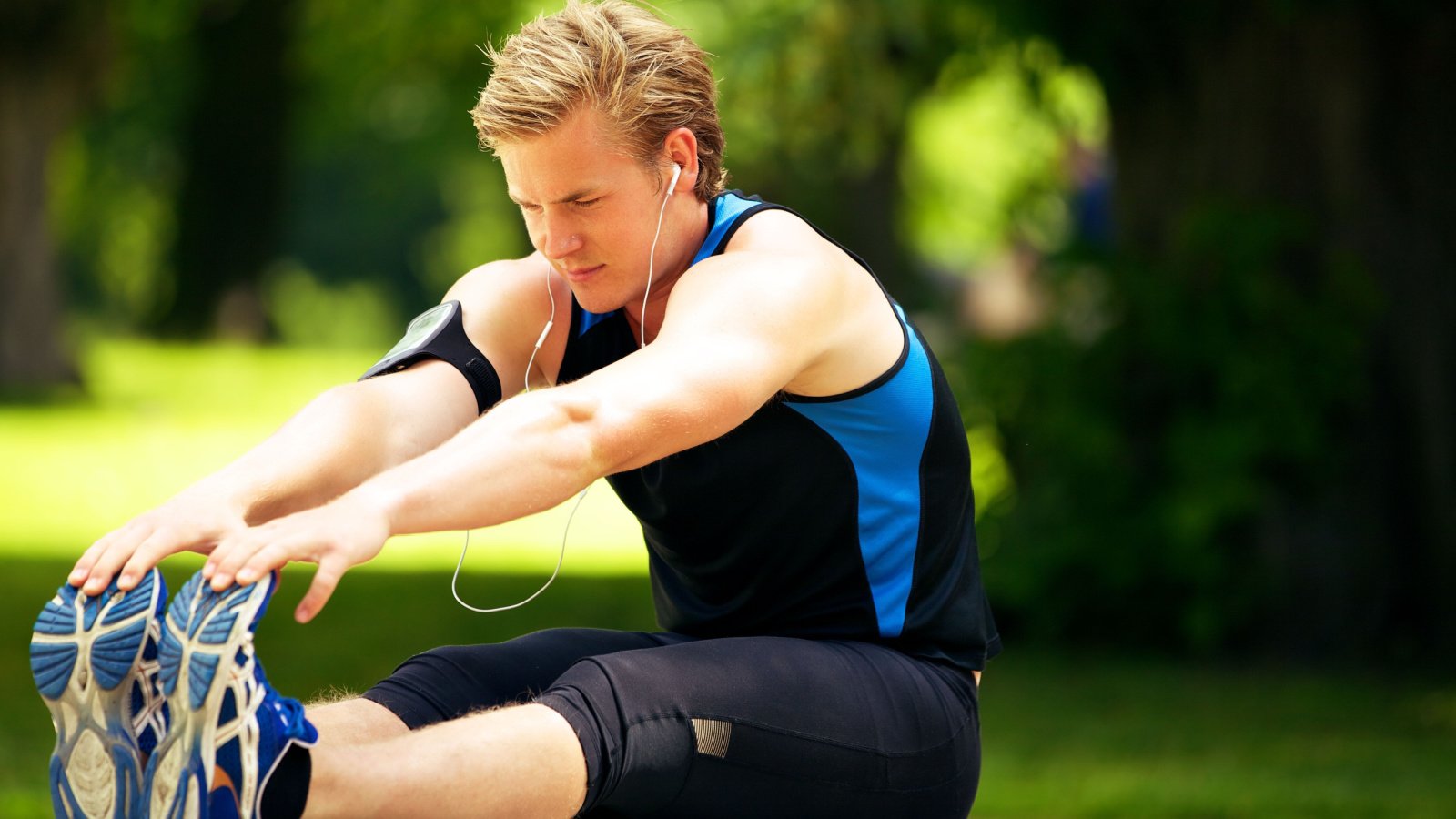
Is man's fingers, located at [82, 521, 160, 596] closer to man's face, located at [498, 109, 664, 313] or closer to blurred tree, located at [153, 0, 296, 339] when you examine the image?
man's face, located at [498, 109, 664, 313]

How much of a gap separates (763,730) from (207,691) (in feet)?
2.45

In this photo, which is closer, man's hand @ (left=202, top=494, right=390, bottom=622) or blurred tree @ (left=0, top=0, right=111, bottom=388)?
man's hand @ (left=202, top=494, right=390, bottom=622)

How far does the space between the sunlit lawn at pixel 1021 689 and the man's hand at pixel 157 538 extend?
2.25m

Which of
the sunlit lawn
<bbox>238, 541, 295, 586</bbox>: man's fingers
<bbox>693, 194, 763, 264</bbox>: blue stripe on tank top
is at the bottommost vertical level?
the sunlit lawn

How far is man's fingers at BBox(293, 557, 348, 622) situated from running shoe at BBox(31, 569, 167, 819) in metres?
0.25

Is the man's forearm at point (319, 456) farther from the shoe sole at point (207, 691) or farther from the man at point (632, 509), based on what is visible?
the shoe sole at point (207, 691)

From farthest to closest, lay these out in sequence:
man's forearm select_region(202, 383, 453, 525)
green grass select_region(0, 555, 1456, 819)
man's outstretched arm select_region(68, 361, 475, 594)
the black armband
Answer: green grass select_region(0, 555, 1456, 819)
the black armband
man's forearm select_region(202, 383, 453, 525)
man's outstretched arm select_region(68, 361, 475, 594)

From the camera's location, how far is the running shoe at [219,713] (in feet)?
6.08

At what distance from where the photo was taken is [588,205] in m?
2.46

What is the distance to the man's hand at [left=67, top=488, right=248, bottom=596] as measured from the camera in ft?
6.72

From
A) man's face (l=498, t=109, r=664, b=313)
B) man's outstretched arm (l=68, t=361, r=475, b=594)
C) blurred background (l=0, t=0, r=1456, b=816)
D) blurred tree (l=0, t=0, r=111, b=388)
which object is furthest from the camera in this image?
blurred tree (l=0, t=0, r=111, b=388)

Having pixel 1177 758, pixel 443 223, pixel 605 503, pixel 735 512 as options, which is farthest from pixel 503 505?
pixel 443 223

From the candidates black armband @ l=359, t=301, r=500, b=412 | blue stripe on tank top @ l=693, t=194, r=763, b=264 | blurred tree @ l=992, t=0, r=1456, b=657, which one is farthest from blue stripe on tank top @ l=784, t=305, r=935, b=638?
blurred tree @ l=992, t=0, r=1456, b=657

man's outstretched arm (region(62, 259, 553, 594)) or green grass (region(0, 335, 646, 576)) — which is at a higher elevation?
man's outstretched arm (region(62, 259, 553, 594))
